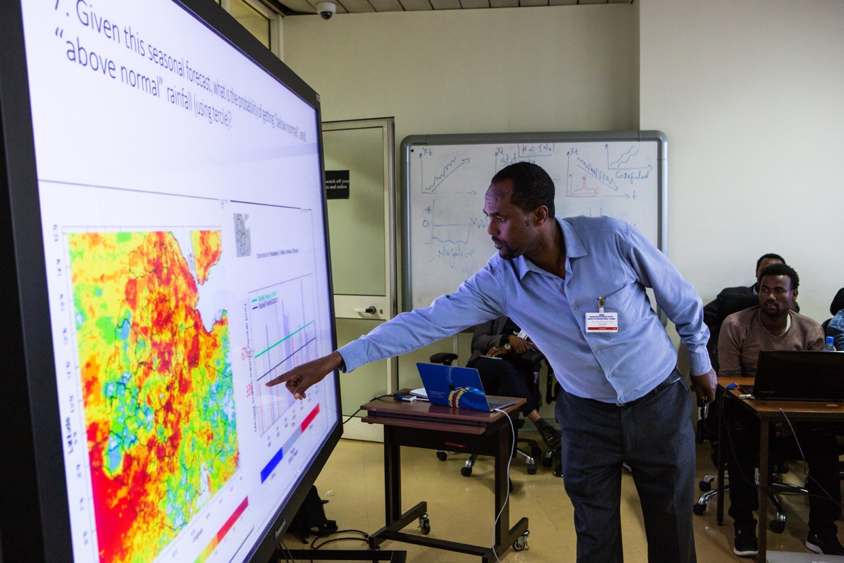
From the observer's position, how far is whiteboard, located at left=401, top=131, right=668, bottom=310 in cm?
408

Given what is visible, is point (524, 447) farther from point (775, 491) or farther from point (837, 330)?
point (837, 330)

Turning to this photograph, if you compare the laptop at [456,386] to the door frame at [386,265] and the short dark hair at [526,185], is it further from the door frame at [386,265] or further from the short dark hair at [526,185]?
the door frame at [386,265]

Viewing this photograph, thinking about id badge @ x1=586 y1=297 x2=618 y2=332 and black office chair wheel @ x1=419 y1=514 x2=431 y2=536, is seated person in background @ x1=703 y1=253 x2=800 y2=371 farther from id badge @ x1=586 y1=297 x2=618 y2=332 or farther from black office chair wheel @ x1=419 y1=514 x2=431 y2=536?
id badge @ x1=586 y1=297 x2=618 y2=332

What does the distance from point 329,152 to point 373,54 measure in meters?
0.74

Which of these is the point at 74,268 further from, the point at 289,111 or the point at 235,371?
the point at 289,111

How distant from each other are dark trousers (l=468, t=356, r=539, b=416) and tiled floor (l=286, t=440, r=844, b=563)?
16.5 inches

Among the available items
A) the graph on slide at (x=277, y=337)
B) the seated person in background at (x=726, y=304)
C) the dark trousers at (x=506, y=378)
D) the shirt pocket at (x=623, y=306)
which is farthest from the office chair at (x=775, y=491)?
the graph on slide at (x=277, y=337)

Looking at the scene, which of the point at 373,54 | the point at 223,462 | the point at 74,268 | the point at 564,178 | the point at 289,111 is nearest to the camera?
the point at 74,268

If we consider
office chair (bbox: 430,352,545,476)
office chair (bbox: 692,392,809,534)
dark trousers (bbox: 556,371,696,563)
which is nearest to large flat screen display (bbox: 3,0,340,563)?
dark trousers (bbox: 556,371,696,563)

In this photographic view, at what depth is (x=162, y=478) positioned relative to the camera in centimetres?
75

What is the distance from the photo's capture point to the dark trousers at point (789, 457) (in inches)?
107

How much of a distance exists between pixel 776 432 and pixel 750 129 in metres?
2.04

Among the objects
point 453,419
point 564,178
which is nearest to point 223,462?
point 453,419

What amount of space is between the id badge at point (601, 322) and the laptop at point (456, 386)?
836 mm
